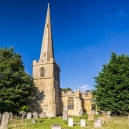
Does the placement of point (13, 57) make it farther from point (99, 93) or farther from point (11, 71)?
point (99, 93)

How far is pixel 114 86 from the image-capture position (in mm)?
19969

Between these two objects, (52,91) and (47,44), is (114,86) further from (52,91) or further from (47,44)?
(47,44)

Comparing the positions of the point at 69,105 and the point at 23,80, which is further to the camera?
the point at 69,105

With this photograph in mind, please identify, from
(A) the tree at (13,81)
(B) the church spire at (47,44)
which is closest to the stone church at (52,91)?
(B) the church spire at (47,44)

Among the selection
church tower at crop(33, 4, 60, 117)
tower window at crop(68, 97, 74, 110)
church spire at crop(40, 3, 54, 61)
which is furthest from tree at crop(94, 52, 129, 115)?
church spire at crop(40, 3, 54, 61)

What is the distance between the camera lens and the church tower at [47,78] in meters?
36.0

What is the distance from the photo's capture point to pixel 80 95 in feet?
132

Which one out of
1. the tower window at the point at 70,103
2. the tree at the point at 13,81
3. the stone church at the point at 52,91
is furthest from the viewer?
the tower window at the point at 70,103

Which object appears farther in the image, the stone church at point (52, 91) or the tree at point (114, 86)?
the stone church at point (52, 91)

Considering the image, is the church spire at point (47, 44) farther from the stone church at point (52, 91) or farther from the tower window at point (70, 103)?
the tower window at point (70, 103)

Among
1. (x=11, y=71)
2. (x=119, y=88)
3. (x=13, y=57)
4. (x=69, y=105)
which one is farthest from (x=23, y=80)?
(x=119, y=88)

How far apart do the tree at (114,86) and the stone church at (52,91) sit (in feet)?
52.3

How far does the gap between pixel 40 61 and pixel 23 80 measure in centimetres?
818

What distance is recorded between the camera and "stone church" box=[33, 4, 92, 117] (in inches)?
1427
